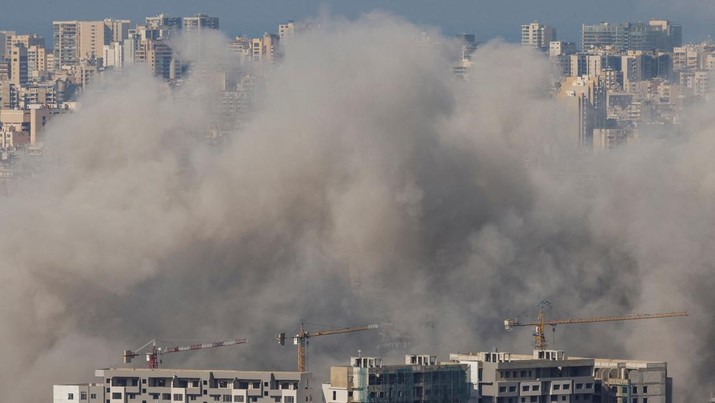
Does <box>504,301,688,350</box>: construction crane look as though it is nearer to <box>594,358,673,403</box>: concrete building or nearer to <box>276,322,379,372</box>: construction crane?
<box>276,322,379,372</box>: construction crane

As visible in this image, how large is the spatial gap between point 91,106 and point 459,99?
5.44m

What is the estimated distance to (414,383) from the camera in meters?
31.7

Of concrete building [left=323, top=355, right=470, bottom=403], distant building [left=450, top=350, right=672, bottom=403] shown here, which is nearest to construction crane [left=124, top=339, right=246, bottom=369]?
distant building [left=450, top=350, right=672, bottom=403]

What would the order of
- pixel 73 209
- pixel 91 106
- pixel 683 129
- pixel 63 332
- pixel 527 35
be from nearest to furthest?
pixel 63 332
pixel 73 209
pixel 91 106
pixel 683 129
pixel 527 35

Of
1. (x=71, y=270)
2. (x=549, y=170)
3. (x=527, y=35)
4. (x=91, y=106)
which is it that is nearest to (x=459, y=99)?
(x=549, y=170)

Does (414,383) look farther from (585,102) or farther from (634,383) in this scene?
(585,102)

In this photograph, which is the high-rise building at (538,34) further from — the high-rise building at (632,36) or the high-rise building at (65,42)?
the high-rise building at (65,42)

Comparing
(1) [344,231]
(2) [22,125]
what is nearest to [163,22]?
(2) [22,125]

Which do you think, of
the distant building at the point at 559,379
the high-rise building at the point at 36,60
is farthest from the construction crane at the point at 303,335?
the high-rise building at the point at 36,60

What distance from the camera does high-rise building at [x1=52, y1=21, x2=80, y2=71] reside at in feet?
319

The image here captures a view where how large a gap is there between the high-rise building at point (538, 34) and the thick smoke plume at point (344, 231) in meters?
49.3

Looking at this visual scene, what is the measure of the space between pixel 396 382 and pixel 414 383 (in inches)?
11.3

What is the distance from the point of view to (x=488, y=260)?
141ft

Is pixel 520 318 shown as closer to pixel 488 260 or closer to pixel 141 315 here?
pixel 488 260
